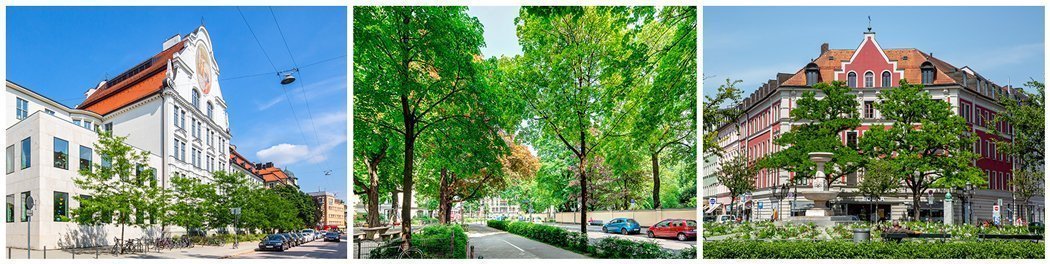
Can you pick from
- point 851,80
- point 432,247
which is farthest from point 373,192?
point 851,80

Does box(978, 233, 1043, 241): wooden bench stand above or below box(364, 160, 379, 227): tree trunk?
below

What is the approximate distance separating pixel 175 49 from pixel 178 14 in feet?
4.18

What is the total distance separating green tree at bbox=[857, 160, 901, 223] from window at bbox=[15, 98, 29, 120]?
1871cm

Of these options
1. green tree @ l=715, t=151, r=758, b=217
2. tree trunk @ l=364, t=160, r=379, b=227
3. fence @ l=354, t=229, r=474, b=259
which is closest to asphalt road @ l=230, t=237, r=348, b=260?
tree trunk @ l=364, t=160, r=379, b=227

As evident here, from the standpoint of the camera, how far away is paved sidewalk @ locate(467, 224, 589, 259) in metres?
12.0

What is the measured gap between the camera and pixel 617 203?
42.2 ft

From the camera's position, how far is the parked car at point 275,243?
1402 cm

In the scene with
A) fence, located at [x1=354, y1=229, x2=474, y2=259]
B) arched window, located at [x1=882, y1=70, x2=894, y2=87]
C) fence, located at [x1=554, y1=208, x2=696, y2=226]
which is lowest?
fence, located at [x1=354, y1=229, x2=474, y2=259]

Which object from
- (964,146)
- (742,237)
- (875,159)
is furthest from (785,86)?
(742,237)

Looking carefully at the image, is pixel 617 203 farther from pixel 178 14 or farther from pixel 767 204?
pixel 767 204

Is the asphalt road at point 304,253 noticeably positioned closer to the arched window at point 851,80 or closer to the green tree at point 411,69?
the green tree at point 411,69

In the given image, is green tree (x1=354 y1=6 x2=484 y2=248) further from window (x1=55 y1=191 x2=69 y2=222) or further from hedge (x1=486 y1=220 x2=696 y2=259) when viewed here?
window (x1=55 y1=191 x2=69 y2=222)

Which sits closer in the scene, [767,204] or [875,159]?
[875,159]

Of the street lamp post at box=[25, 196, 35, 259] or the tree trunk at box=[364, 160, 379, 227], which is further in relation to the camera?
the street lamp post at box=[25, 196, 35, 259]
